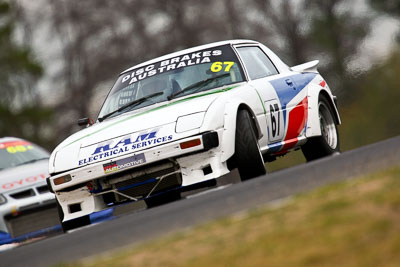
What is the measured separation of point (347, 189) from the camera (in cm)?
511

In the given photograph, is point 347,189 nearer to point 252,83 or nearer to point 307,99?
point 252,83

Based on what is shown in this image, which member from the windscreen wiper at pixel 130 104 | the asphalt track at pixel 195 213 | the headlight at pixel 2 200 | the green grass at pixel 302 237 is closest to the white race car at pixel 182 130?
the windscreen wiper at pixel 130 104

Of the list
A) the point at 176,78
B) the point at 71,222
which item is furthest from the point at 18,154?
the point at 71,222

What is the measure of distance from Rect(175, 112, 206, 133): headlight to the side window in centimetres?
156

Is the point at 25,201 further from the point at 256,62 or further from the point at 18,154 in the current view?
the point at 256,62

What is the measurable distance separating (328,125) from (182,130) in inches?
125

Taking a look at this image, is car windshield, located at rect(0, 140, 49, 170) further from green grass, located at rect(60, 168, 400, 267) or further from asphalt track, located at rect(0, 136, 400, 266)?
green grass, located at rect(60, 168, 400, 267)

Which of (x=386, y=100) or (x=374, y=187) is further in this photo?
(x=386, y=100)

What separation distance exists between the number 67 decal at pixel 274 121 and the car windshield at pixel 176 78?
41 centimetres

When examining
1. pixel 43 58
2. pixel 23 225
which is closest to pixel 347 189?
pixel 23 225

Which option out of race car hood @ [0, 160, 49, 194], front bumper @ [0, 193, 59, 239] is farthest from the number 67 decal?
race car hood @ [0, 160, 49, 194]

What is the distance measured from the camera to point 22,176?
10672 mm

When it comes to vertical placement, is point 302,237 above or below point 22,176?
above

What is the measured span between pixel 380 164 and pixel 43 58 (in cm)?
3236
